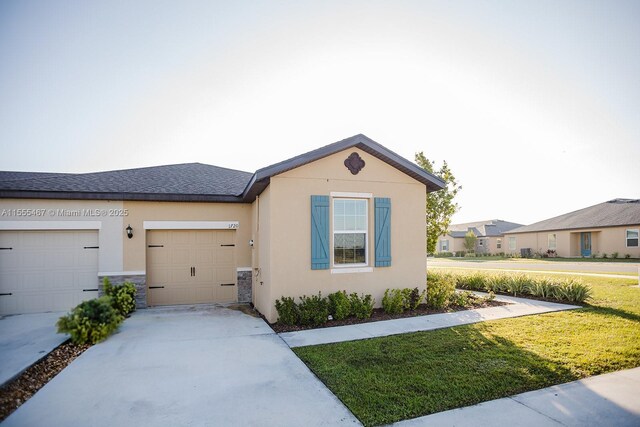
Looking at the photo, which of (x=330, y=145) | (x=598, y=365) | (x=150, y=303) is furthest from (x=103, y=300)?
(x=598, y=365)

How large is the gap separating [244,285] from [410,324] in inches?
208

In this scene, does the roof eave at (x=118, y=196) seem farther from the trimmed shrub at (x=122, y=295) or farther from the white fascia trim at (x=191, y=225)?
the trimmed shrub at (x=122, y=295)

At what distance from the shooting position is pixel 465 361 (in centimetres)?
528

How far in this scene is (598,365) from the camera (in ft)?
16.7

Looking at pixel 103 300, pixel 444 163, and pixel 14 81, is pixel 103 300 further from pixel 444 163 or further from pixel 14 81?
pixel 444 163

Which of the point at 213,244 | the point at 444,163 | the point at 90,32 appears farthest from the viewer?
the point at 444,163

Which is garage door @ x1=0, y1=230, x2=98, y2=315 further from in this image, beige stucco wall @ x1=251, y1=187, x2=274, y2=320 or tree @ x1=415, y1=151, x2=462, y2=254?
tree @ x1=415, y1=151, x2=462, y2=254

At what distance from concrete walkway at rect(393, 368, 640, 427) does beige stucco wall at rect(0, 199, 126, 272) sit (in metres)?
9.17

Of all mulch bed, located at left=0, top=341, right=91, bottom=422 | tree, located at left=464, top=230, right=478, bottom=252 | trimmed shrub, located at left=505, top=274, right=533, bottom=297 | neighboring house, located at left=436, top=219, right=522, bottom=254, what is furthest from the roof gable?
tree, located at left=464, top=230, right=478, bottom=252

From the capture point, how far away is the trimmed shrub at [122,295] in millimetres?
8758

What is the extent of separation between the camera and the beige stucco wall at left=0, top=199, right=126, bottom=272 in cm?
921

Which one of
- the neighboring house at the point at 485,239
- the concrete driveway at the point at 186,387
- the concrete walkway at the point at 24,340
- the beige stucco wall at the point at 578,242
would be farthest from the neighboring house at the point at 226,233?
the neighboring house at the point at 485,239

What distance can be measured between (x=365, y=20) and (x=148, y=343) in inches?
385

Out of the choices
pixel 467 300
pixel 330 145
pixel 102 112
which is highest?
pixel 102 112
